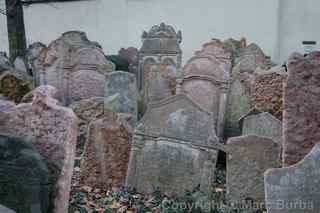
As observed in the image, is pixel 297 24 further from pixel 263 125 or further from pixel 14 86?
pixel 14 86

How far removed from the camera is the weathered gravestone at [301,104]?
359 cm

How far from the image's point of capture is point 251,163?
4.33m

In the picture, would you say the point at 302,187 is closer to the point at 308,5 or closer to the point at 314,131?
the point at 314,131

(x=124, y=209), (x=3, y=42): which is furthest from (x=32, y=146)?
(x=3, y=42)

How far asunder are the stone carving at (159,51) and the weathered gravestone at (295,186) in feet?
19.6

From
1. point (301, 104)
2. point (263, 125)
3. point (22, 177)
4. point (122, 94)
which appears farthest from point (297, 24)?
point (22, 177)

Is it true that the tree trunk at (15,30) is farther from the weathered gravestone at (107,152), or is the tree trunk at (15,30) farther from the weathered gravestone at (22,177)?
the weathered gravestone at (22,177)

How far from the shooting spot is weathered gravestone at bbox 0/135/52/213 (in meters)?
3.24

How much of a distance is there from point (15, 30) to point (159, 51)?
3.70 metres

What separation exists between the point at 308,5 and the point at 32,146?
14.0 m

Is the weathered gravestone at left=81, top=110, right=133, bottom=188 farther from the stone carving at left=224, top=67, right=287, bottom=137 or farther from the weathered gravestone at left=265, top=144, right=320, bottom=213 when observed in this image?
the stone carving at left=224, top=67, right=287, bottom=137

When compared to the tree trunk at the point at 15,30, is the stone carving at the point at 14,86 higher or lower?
lower

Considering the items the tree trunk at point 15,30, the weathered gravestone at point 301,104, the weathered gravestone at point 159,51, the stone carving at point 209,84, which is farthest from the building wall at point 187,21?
the weathered gravestone at point 301,104

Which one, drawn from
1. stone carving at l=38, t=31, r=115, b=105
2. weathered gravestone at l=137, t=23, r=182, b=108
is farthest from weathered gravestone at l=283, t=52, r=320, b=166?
weathered gravestone at l=137, t=23, r=182, b=108
